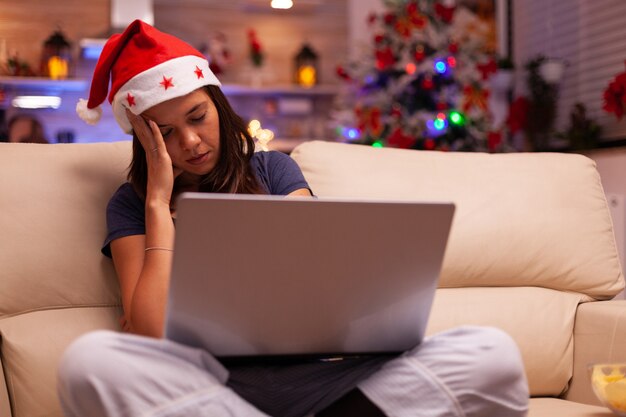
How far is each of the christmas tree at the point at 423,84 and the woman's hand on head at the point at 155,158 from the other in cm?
322

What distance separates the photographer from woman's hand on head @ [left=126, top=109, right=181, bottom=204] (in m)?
1.72

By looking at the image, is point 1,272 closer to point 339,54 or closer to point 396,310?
point 396,310

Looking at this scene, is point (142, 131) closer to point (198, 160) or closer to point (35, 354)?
point (198, 160)

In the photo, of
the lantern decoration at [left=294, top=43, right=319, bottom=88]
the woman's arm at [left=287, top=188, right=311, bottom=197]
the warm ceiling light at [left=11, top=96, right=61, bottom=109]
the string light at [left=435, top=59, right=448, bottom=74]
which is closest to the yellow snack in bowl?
the woman's arm at [left=287, top=188, right=311, bottom=197]

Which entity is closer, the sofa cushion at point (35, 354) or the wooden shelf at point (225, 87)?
the sofa cushion at point (35, 354)

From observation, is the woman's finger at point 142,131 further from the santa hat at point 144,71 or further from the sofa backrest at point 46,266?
the sofa backrest at point 46,266

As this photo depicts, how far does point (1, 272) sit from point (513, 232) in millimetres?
1175

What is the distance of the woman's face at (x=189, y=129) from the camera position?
5.91ft

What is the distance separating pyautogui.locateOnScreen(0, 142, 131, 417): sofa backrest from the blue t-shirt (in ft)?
0.25

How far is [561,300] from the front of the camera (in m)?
2.03

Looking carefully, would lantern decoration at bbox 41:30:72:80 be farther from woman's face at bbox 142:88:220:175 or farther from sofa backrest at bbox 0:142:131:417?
woman's face at bbox 142:88:220:175

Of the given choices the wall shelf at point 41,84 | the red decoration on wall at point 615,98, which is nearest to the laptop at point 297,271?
the red decoration on wall at point 615,98

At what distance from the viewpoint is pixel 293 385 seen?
1.31 m

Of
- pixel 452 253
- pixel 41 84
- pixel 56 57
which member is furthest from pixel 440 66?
pixel 452 253
